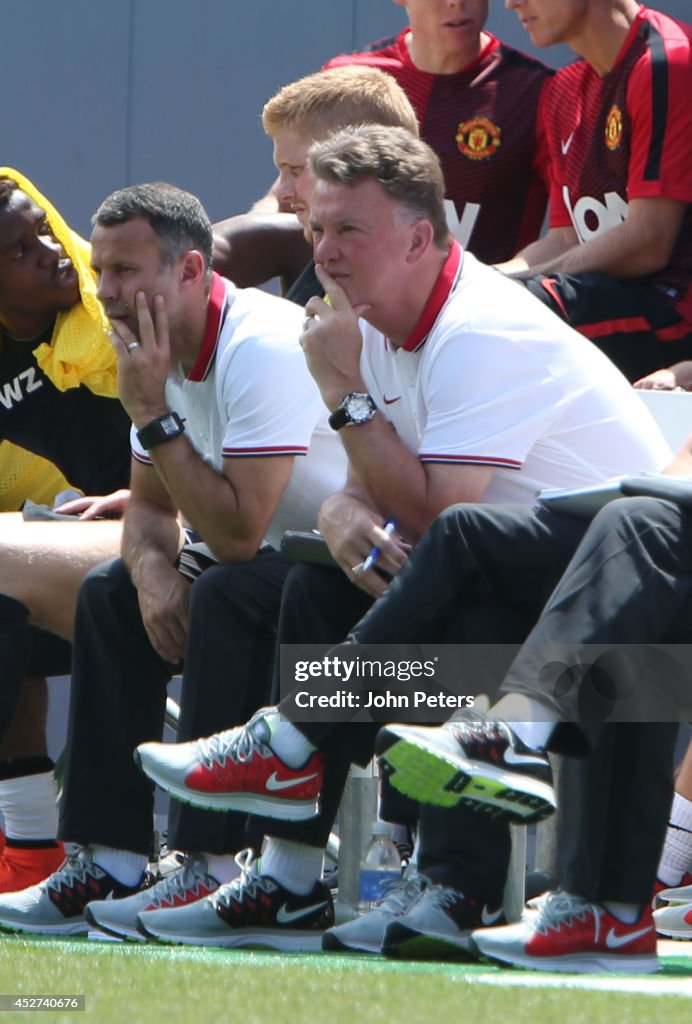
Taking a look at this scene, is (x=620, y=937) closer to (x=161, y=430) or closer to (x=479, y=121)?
(x=161, y=430)

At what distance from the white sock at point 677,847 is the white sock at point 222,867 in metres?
0.84

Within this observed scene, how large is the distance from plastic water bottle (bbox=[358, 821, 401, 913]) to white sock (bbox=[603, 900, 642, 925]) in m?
0.91

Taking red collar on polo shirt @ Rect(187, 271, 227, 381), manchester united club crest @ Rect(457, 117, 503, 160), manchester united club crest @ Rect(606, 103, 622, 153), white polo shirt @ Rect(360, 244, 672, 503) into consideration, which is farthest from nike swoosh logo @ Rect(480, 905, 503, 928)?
manchester united club crest @ Rect(457, 117, 503, 160)

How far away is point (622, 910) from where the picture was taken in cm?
197

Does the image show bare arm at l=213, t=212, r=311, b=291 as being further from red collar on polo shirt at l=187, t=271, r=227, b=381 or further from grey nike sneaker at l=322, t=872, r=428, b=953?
grey nike sneaker at l=322, t=872, r=428, b=953

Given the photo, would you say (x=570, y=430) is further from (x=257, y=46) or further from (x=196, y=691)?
(x=257, y=46)

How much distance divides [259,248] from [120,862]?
5.10 ft

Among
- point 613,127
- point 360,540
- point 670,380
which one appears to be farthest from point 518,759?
point 613,127

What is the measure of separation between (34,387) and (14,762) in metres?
0.75

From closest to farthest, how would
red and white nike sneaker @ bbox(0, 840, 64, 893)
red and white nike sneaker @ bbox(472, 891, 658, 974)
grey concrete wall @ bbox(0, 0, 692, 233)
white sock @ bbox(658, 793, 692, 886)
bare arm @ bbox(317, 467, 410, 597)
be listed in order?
red and white nike sneaker @ bbox(472, 891, 658, 974), bare arm @ bbox(317, 467, 410, 597), white sock @ bbox(658, 793, 692, 886), red and white nike sneaker @ bbox(0, 840, 64, 893), grey concrete wall @ bbox(0, 0, 692, 233)

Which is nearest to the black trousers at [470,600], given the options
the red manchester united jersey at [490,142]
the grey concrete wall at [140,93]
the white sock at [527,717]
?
the white sock at [527,717]

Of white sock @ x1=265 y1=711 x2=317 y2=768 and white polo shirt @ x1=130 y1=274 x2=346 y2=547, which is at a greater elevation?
white polo shirt @ x1=130 y1=274 x2=346 y2=547

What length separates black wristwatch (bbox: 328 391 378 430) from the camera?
7.66 ft

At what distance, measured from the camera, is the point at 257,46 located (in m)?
4.51
